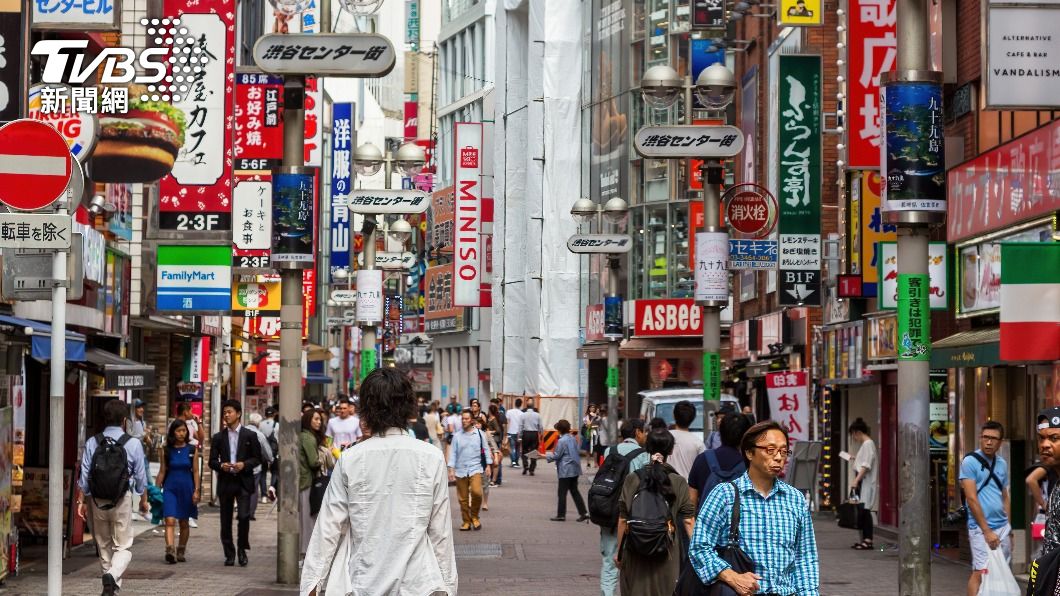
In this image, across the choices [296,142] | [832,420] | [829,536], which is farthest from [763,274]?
[296,142]

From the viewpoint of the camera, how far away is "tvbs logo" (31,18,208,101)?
1766 cm

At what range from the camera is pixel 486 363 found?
8325cm

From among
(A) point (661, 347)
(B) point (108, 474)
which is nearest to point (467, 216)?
(A) point (661, 347)

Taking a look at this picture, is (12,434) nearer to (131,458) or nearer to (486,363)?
(131,458)

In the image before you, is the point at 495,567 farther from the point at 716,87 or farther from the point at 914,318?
the point at 914,318

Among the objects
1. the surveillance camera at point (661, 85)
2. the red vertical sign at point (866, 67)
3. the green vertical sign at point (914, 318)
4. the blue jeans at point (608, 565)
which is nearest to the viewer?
the green vertical sign at point (914, 318)

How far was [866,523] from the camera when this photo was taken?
23203mm

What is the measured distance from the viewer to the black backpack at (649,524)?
11867mm

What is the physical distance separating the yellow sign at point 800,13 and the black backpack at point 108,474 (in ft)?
50.9

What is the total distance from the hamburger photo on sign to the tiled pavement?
4390 mm

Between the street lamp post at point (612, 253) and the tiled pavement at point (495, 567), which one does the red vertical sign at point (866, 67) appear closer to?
the tiled pavement at point (495, 567)

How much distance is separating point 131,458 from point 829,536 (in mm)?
12335

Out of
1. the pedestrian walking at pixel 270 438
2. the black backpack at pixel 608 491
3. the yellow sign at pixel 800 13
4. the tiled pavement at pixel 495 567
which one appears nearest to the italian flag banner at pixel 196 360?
the pedestrian walking at pixel 270 438

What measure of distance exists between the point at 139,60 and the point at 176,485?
5.51 metres
